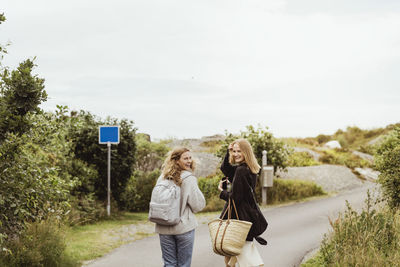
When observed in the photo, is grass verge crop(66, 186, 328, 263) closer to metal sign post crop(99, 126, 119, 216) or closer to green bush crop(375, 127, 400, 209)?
metal sign post crop(99, 126, 119, 216)

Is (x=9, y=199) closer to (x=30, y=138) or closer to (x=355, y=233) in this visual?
(x=30, y=138)

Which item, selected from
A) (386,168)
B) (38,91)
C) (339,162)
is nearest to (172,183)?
(38,91)

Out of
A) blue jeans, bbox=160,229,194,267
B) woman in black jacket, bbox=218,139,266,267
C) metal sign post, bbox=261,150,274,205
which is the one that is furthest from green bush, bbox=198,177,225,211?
blue jeans, bbox=160,229,194,267

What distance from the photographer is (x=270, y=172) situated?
17.0m

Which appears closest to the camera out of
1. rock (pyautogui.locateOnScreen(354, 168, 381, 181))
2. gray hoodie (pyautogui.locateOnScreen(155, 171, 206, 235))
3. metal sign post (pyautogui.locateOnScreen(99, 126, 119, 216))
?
gray hoodie (pyautogui.locateOnScreen(155, 171, 206, 235))

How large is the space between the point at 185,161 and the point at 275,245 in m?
5.44

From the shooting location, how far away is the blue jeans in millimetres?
5559

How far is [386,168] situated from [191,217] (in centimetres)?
667

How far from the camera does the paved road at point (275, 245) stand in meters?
8.72

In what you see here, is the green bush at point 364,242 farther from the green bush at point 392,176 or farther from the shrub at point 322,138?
the shrub at point 322,138

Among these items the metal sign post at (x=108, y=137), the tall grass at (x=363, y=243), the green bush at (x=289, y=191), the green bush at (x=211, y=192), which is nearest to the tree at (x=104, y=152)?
the metal sign post at (x=108, y=137)

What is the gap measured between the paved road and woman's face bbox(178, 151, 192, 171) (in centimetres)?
338

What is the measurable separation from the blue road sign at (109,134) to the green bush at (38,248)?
6346mm

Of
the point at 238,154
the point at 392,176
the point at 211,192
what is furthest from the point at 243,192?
the point at 211,192
